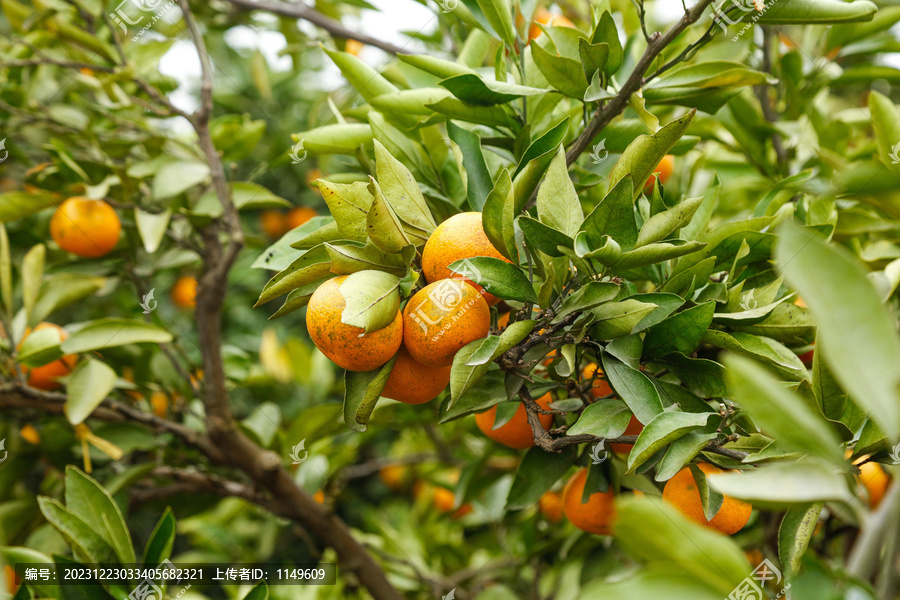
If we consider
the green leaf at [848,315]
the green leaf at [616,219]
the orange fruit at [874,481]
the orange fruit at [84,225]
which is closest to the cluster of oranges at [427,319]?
the green leaf at [616,219]

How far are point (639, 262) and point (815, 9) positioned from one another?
402 millimetres

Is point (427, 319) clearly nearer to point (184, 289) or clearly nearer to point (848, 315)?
point (848, 315)

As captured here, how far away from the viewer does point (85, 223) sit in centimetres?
125

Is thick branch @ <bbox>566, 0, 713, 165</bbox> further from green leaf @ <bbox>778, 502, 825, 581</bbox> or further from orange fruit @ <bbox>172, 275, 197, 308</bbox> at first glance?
orange fruit @ <bbox>172, 275, 197, 308</bbox>

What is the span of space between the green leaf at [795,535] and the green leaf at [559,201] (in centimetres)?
36

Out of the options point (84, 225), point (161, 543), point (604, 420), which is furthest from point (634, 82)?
point (84, 225)

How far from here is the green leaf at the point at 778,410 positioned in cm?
37

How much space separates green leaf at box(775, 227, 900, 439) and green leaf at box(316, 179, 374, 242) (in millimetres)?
451

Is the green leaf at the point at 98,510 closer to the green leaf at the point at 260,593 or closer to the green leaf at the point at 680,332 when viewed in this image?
the green leaf at the point at 260,593

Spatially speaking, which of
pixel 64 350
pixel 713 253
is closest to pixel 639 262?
pixel 713 253

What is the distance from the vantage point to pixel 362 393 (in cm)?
71

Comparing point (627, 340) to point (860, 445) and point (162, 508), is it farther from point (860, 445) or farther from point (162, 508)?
point (162, 508)

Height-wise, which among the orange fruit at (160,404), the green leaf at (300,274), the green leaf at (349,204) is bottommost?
the orange fruit at (160,404)

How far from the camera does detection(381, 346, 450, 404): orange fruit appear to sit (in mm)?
730
